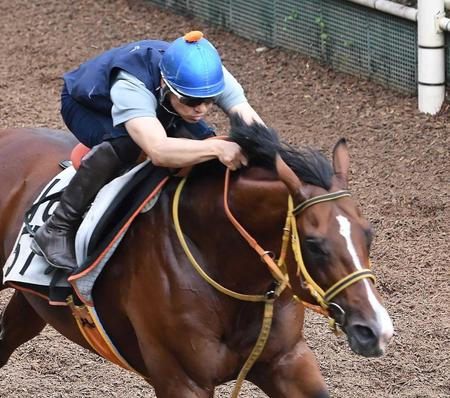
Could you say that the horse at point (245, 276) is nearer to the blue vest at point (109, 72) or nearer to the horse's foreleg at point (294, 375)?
the horse's foreleg at point (294, 375)

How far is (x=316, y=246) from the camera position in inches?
162

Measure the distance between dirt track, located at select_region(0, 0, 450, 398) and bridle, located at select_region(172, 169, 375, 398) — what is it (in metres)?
1.59

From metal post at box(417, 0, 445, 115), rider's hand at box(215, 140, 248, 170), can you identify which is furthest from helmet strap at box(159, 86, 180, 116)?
metal post at box(417, 0, 445, 115)

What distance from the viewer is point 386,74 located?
31.5 feet

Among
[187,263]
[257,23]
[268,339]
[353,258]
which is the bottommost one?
[257,23]

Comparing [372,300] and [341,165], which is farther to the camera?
[341,165]

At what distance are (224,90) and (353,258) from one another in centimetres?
128

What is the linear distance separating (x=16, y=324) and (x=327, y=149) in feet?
11.3

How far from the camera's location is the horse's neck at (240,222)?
4355 millimetres

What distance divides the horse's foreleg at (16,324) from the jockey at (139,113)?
947 millimetres

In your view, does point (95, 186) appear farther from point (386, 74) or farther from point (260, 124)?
point (386, 74)

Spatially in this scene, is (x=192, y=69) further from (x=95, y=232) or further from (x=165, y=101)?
(x=95, y=232)

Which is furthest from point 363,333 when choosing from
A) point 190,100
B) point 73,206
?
point 73,206

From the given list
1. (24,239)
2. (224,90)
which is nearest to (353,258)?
(224,90)
